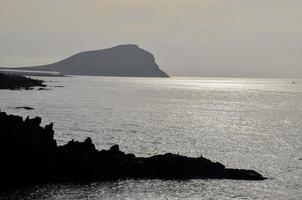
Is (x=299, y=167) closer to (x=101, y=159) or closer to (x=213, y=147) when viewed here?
(x=213, y=147)

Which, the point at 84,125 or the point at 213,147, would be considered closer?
the point at 213,147

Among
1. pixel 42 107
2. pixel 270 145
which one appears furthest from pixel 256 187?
pixel 42 107

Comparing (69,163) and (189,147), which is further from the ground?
(69,163)

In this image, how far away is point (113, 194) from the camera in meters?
45.4

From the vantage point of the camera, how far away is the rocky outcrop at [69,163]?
49031mm

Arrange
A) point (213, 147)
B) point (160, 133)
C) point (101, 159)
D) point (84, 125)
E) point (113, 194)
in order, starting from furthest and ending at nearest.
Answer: point (84, 125) → point (160, 133) → point (213, 147) → point (101, 159) → point (113, 194)

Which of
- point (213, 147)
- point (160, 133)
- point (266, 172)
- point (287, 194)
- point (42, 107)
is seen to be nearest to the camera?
point (287, 194)

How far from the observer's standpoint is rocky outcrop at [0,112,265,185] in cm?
4903

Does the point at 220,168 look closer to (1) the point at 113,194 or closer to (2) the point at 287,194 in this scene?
(2) the point at 287,194

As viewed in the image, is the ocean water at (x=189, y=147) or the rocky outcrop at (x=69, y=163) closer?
the ocean water at (x=189, y=147)

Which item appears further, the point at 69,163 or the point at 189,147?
the point at 189,147

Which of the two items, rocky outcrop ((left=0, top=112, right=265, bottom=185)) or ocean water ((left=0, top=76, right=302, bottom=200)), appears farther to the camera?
rocky outcrop ((left=0, top=112, right=265, bottom=185))

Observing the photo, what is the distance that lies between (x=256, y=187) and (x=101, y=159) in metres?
16.8

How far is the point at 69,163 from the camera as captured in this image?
51.2m
